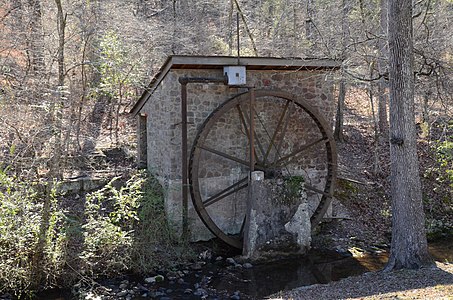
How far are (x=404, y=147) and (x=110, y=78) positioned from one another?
6.05 m

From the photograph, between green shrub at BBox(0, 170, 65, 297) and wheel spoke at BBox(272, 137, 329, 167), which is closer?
green shrub at BBox(0, 170, 65, 297)

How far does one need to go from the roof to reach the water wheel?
570 mm

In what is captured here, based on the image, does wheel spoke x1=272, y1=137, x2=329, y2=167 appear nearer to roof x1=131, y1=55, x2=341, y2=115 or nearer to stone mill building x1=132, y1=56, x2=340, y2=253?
stone mill building x1=132, y1=56, x2=340, y2=253

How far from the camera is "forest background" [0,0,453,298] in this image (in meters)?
6.98

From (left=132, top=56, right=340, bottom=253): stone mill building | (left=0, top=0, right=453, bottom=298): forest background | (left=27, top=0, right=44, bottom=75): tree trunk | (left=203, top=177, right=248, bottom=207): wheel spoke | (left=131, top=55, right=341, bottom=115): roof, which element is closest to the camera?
(left=0, top=0, right=453, bottom=298): forest background

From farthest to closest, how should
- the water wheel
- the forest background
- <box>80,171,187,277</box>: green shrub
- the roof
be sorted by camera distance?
the water wheel → the roof → <box>80,171,187,277</box>: green shrub → the forest background

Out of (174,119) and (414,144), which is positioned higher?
(174,119)

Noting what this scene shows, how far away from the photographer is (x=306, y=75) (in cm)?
977

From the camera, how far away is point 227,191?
30.4ft

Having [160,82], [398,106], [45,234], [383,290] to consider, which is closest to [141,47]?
[160,82]

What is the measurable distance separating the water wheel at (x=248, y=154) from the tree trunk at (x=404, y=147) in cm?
291

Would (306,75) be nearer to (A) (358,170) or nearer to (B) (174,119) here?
(B) (174,119)

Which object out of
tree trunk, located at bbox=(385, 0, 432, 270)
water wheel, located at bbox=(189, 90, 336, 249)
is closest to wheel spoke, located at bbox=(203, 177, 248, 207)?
water wheel, located at bbox=(189, 90, 336, 249)

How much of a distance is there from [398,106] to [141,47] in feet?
27.9
